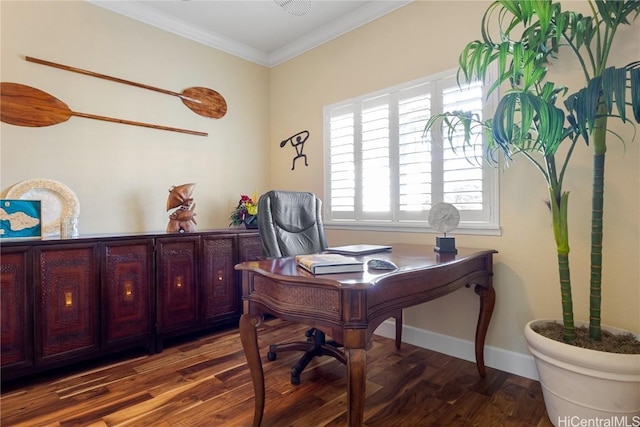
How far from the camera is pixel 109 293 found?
2.30 meters

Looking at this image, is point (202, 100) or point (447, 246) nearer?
point (447, 246)

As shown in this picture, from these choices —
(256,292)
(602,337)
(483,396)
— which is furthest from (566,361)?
(256,292)

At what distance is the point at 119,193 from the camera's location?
2809 millimetres

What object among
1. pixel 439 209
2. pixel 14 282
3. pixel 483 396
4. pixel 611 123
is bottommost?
pixel 483 396

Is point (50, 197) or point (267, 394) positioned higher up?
point (50, 197)

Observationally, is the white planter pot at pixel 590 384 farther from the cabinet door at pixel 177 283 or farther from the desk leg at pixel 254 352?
the cabinet door at pixel 177 283

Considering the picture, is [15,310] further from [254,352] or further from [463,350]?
[463,350]

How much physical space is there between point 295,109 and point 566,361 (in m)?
3.15

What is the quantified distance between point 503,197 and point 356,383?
1658 mm

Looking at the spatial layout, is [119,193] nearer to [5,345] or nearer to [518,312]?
[5,345]

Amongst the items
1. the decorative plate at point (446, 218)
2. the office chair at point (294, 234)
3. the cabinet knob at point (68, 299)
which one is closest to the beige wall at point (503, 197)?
the decorative plate at point (446, 218)

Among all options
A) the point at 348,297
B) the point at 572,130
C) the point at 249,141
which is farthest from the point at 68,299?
the point at 572,130

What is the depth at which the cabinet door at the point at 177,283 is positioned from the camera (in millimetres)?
2551

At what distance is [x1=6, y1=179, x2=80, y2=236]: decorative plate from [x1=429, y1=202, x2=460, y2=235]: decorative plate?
2.60 meters
